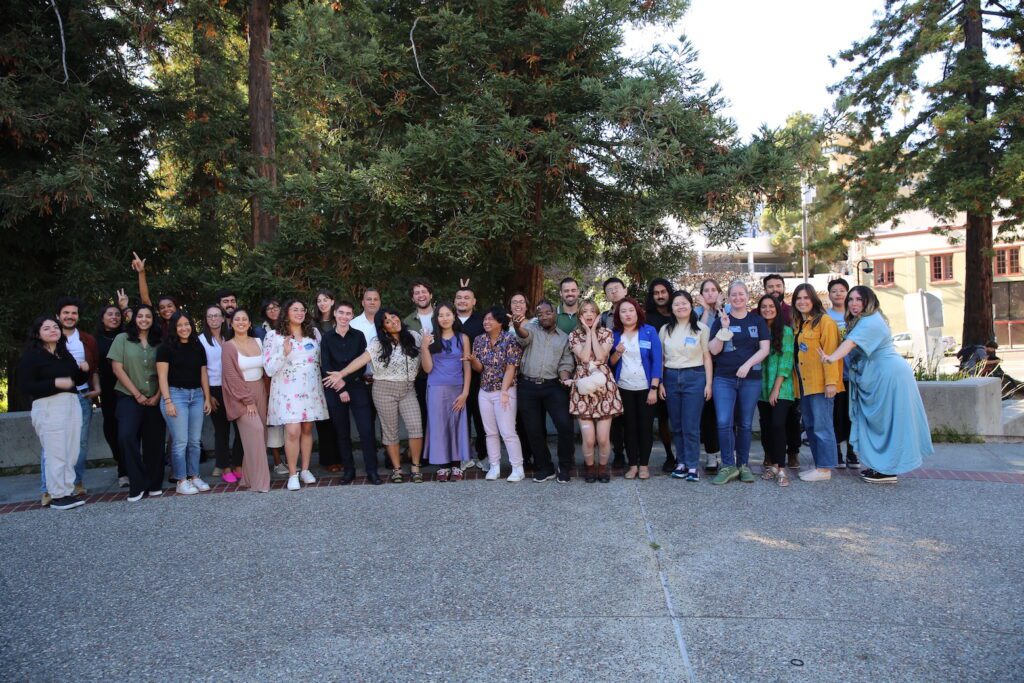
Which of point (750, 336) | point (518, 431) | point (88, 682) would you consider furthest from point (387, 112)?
point (88, 682)

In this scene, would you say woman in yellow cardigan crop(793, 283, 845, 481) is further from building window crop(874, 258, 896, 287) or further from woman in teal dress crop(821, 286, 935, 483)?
building window crop(874, 258, 896, 287)

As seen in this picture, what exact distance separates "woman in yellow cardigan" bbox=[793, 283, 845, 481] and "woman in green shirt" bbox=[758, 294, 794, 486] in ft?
0.34

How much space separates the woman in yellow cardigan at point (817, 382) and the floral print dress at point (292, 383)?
4.61 metres

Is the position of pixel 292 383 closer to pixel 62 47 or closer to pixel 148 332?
pixel 148 332

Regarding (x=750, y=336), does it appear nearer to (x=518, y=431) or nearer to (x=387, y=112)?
(x=518, y=431)

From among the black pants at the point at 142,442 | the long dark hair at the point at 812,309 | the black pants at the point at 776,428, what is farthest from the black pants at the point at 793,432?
the black pants at the point at 142,442

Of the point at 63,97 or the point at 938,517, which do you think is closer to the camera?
the point at 938,517

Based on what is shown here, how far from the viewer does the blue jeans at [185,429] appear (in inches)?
267

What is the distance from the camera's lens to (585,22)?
27.7 feet

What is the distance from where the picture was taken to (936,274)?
37281 millimetres

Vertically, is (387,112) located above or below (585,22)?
below

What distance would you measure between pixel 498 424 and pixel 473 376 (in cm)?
75

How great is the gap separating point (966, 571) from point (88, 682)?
494 cm

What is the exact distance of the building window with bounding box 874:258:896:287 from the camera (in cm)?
3912
